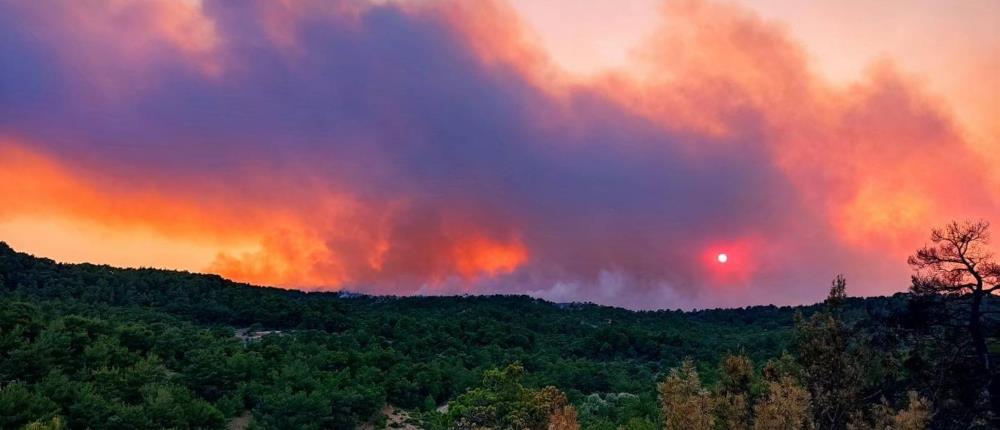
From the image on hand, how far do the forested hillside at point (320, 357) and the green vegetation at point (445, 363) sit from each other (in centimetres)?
16

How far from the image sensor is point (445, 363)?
3061 inches

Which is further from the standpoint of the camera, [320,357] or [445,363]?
[445,363]

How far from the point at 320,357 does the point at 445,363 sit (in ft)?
52.6

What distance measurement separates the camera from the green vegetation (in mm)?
19656

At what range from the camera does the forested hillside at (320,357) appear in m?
27.8

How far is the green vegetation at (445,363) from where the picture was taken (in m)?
19.7

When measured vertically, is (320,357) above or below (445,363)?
above

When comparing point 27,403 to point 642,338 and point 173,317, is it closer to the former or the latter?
point 173,317

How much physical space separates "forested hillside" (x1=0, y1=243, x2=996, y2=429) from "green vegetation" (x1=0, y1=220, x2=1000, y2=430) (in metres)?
0.16

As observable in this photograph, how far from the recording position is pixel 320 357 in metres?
69.4

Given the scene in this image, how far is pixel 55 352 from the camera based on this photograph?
1986 inches

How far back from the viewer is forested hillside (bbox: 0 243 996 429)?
91.3ft

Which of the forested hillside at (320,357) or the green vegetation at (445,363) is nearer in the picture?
the green vegetation at (445,363)

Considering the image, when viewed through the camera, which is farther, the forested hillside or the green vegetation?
the forested hillside
